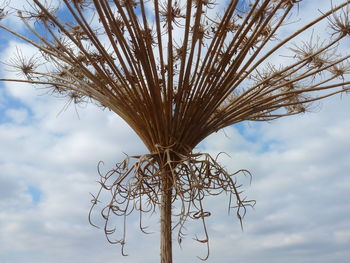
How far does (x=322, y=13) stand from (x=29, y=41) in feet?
9.08

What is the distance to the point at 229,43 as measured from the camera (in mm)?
3553

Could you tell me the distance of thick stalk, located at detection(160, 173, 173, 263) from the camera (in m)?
3.43

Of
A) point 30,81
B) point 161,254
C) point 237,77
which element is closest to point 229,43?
point 237,77

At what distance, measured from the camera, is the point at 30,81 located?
5008mm

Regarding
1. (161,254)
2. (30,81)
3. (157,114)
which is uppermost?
(30,81)

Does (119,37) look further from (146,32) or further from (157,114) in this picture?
(157,114)

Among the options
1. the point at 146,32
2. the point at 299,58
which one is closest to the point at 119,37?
the point at 146,32

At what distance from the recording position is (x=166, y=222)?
3.50m

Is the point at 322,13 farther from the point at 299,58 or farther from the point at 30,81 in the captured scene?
the point at 30,81

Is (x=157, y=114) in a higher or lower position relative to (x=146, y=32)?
lower

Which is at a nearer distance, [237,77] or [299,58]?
[237,77]

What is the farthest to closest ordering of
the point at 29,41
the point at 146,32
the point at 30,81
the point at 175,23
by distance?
the point at 30,81
the point at 29,41
the point at 175,23
the point at 146,32

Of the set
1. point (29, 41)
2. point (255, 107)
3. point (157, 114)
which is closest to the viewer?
point (157, 114)

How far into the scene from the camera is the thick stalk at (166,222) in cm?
343
